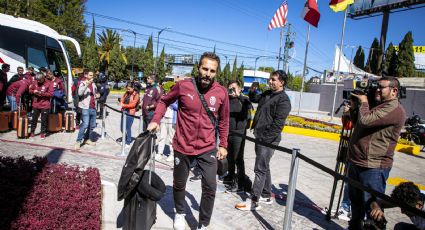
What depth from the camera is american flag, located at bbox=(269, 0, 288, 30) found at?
19.8m

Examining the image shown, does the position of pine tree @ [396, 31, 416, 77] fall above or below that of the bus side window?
above

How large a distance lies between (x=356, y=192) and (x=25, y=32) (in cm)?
1470

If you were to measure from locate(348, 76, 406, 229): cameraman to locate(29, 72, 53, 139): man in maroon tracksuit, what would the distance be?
7940 millimetres

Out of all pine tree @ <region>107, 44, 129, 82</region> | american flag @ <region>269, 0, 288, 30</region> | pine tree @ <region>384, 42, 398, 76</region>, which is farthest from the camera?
pine tree @ <region>107, 44, 129, 82</region>

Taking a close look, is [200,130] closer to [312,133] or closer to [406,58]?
Result: [312,133]

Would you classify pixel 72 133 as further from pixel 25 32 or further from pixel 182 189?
pixel 182 189

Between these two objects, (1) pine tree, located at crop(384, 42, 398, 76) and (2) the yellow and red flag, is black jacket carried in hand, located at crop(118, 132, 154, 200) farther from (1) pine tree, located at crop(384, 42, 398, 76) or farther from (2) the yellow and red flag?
(1) pine tree, located at crop(384, 42, 398, 76)

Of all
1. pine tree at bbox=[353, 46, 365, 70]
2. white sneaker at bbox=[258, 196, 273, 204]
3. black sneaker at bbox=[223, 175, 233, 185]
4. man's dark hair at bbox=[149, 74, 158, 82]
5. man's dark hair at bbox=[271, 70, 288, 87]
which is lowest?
white sneaker at bbox=[258, 196, 273, 204]

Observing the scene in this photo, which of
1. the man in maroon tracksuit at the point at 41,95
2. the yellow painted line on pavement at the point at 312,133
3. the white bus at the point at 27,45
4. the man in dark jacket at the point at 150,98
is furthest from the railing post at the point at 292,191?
the white bus at the point at 27,45

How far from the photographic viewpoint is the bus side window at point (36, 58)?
541 inches

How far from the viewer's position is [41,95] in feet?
27.7

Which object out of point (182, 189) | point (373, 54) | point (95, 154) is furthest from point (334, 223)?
point (373, 54)

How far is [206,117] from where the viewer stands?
11.8 feet

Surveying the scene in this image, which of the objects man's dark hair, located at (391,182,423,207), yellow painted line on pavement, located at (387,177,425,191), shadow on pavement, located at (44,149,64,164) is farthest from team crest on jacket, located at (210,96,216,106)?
yellow painted line on pavement, located at (387,177,425,191)
